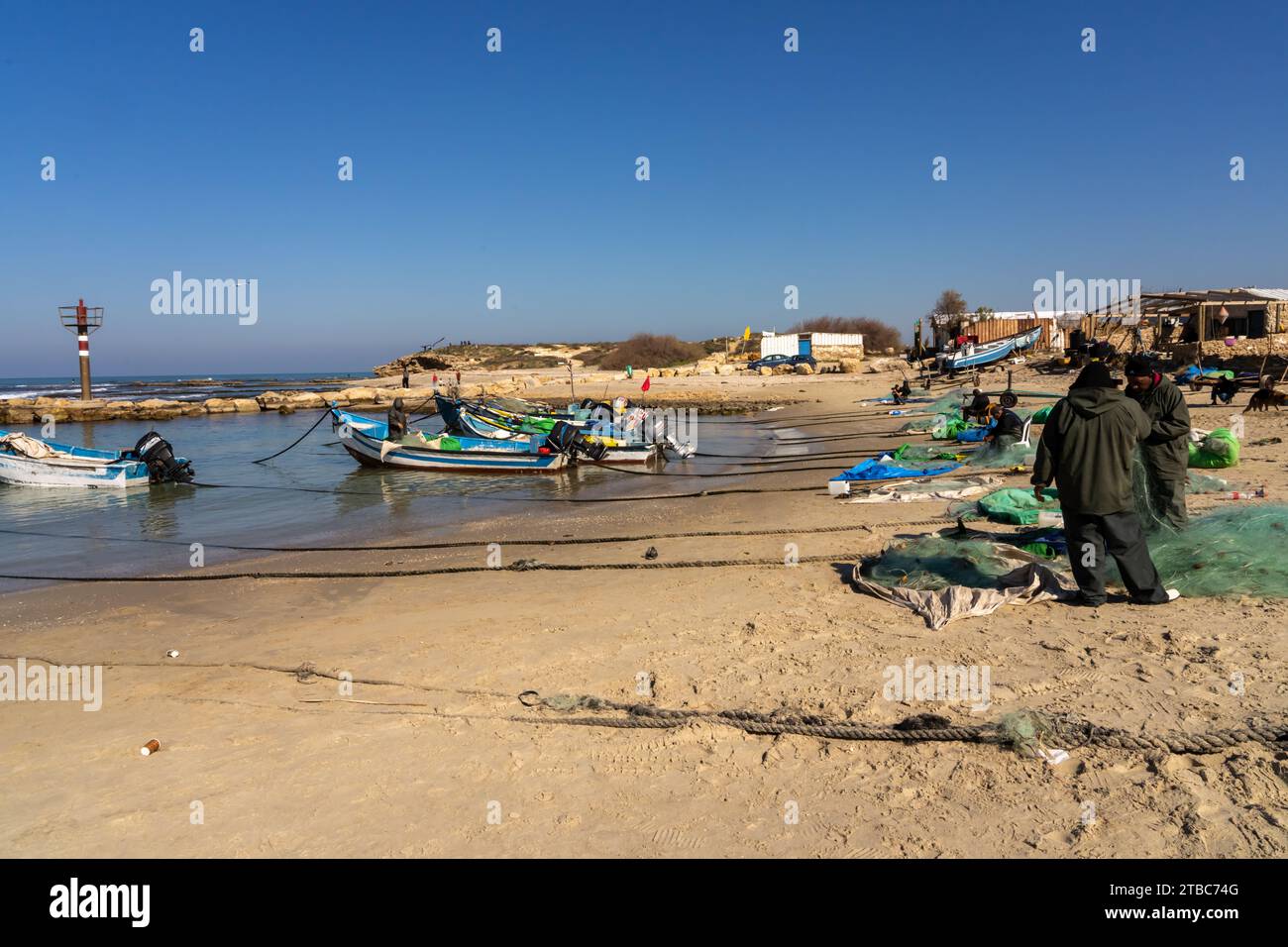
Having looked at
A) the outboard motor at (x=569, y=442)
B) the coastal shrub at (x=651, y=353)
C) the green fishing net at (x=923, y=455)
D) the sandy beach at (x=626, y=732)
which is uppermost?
the coastal shrub at (x=651, y=353)

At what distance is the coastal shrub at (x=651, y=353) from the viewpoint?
72.8 meters

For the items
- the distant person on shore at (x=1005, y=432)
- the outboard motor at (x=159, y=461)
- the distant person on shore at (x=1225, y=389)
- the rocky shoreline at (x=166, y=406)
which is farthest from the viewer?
the rocky shoreline at (x=166, y=406)

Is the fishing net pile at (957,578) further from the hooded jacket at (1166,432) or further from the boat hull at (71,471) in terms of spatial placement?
the boat hull at (71,471)

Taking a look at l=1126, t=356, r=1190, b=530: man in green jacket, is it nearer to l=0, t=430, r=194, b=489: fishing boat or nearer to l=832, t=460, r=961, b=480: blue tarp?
l=832, t=460, r=961, b=480: blue tarp

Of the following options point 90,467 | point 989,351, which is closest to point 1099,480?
point 90,467

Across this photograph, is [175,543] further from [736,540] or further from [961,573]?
[961,573]

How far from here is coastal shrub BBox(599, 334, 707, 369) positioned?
7275 centimetres

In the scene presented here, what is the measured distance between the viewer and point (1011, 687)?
4742mm

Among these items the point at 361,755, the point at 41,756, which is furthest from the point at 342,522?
the point at 361,755

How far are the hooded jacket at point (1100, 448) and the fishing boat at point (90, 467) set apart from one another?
2079 centimetres

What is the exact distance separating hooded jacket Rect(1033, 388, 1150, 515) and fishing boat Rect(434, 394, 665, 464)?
1520 cm

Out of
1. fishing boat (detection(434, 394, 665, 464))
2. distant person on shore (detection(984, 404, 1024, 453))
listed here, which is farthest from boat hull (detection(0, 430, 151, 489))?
distant person on shore (detection(984, 404, 1024, 453))

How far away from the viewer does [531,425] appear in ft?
75.1

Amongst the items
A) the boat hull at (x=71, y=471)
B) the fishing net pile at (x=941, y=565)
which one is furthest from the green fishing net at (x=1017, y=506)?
A: the boat hull at (x=71, y=471)
